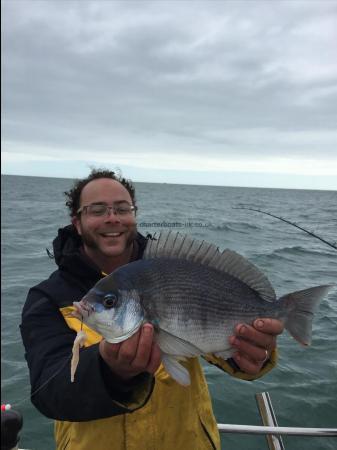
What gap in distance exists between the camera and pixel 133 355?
1926mm

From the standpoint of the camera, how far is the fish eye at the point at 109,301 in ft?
6.87

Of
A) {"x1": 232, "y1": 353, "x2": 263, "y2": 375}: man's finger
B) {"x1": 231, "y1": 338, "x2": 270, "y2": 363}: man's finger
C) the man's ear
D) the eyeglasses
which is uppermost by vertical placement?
the eyeglasses

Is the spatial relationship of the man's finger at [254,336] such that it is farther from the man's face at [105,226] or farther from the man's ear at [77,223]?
the man's ear at [77,223]

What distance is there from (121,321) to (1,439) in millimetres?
739

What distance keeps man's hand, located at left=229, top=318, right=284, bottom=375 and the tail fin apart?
0.12m

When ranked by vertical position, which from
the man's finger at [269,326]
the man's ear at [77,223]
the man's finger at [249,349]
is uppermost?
the man's ear at [77,223]

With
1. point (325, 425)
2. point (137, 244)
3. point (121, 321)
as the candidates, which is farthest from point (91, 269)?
point (325, 425)

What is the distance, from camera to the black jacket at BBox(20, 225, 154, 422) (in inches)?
77.6

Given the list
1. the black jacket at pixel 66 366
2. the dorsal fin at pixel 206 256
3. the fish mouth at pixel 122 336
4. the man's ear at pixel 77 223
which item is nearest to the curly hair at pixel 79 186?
the man's ear at pixel 77 223

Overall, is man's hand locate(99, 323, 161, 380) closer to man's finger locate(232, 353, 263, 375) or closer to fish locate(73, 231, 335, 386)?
fish locate(73, 231, 335, 386)

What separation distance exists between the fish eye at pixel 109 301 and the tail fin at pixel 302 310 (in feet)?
3.47

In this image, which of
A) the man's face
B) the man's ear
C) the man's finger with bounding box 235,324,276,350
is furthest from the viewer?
the man's ear

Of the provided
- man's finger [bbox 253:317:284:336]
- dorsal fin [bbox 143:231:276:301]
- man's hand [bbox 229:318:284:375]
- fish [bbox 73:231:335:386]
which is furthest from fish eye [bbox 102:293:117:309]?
man's finger [bbox 253:317:284:336]

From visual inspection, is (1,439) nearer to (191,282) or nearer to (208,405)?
(191,282)
